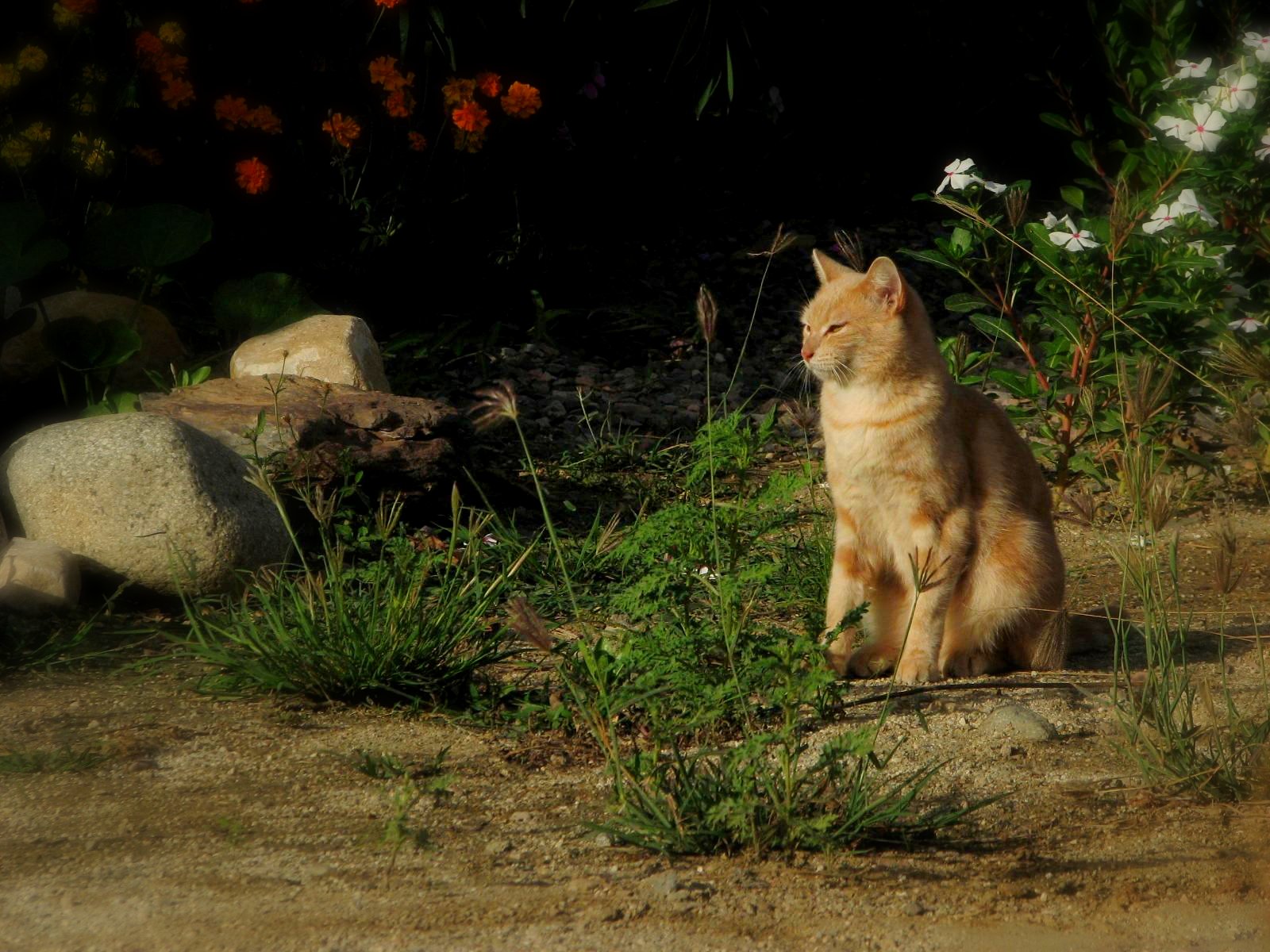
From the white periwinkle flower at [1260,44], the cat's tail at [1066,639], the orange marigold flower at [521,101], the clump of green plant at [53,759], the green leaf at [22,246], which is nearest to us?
the clump of green plant at [53,759]

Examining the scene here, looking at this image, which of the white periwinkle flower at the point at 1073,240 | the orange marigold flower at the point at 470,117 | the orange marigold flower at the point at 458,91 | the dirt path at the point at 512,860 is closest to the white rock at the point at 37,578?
the dirt path at the point at 512,860

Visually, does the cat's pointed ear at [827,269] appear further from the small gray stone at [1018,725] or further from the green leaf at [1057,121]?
the green leaf at [1057,121]

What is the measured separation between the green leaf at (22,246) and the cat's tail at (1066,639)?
11.5 feet

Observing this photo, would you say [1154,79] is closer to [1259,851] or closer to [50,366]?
[1259,851]

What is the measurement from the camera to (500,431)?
5996 millimetres

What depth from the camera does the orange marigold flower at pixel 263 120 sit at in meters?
5.91

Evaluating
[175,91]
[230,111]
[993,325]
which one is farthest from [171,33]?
[993,325]

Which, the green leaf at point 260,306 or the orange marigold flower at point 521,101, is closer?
the green leaf at point 260,306

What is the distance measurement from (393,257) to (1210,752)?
15.7 ft

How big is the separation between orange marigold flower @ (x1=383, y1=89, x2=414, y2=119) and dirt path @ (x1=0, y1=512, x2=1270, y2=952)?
3.60 meters

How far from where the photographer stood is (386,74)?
619 cm

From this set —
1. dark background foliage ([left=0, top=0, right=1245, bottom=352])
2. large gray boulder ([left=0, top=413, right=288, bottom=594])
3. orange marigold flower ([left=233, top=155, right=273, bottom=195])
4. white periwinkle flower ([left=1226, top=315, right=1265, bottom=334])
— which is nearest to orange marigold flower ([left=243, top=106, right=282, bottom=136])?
orange marigold flower ([left=233, top=155, right=273, bottom=195])

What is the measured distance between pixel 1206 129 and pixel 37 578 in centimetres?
416

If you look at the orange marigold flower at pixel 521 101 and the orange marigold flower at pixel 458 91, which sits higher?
the orange marigold flower at pixel 458 91
